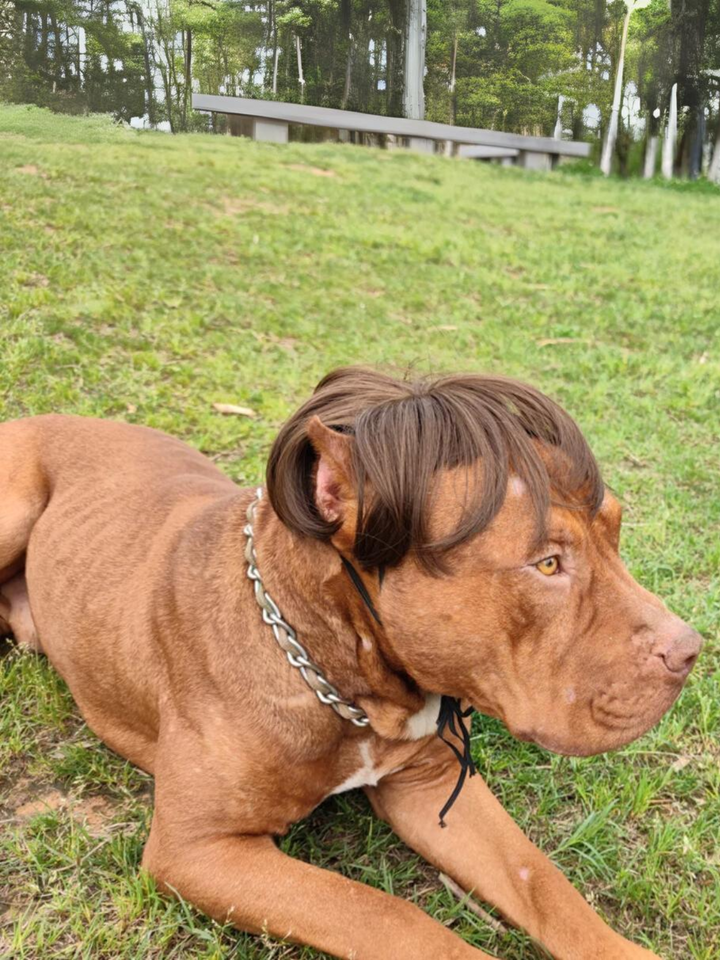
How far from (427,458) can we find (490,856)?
124 cm

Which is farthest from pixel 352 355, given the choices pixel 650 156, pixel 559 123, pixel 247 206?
pixel 650 156

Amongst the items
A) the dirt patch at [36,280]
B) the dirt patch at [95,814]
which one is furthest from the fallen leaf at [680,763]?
the dirt patch at [36,280]

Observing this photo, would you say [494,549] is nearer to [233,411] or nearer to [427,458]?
[427,458]

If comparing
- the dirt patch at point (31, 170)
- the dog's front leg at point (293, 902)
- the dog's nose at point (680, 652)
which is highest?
the dirt patch at point (31, 170)

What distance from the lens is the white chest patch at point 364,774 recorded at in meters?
2.51

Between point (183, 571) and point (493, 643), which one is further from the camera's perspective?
point (183, 571)

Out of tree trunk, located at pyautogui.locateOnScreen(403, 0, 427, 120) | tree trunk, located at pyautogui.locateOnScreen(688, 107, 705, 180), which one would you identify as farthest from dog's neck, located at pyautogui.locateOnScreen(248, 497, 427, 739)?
tree trunk, located at pyautogui.locateOnScreen(688, 107, 705, 180)

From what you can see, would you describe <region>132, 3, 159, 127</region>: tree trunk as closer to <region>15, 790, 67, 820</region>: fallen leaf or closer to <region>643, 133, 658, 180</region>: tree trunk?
<region>15, 790, 67, 820</region>: fallen leaf

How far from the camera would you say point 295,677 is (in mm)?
2389

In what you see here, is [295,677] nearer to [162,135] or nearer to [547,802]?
[547,802]

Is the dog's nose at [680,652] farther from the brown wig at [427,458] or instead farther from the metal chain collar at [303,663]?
the metal chain collar at [303,663]

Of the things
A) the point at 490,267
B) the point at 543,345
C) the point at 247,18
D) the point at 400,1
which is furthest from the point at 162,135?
the point at 543,345

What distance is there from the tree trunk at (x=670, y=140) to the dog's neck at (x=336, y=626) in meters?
16.1

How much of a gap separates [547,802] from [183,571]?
139cm
